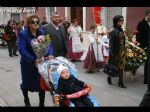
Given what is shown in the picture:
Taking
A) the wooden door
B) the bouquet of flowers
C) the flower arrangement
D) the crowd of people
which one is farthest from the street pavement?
the wooden door

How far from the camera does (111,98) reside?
8016mm

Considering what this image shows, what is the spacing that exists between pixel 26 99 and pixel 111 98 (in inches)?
73.2

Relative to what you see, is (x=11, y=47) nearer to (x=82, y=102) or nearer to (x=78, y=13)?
(x=78, y=13)

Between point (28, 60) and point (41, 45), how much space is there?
1.19ft

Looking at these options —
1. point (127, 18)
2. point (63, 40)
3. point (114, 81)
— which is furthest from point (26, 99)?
point (127, 18)

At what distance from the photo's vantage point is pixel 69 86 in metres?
5.98

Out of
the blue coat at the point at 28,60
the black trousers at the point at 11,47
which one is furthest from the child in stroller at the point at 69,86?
the black trousers at the point at 11,47

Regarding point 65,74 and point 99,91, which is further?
point 99,91

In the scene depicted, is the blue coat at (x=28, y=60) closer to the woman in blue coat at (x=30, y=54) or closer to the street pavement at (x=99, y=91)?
the woman in blue coat at (x=30, y=54)

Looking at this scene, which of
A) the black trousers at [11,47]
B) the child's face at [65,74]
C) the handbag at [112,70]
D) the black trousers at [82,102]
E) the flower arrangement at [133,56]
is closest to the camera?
the black trousers at [82,102]

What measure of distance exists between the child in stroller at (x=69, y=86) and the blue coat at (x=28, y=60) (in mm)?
708

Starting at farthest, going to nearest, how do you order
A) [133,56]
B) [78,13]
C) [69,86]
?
[78,13]
[133,56]
[69,86]

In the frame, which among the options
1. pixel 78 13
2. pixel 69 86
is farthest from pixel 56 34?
pixel 78 13

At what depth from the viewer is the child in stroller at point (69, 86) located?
586cm
